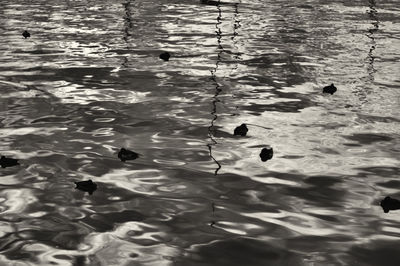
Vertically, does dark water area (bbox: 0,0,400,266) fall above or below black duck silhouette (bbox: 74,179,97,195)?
below

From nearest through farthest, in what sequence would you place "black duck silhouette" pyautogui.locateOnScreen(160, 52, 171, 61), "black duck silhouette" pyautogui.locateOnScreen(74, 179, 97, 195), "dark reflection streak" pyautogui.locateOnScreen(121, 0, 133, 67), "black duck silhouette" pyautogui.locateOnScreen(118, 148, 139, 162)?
1. "black duck silhouette" pyautogui.locateOnScreen(74, 179, 97, 195)
2. "black duck silhouette" pyautogui.locateOnScreen(118, 148, 139, 162)
3. "black duck silhouette" pyautogui.locateOnScreen(160, 52, 171, 61)
4. "dark reflection streak" pyautogui.locateOnScreen(121, 0, 133, 67)

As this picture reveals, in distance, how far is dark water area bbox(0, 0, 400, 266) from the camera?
15.5 feet

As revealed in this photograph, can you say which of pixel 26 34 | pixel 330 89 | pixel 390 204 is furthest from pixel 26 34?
pixel 390 204

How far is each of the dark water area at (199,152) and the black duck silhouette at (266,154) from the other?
0.18 ft

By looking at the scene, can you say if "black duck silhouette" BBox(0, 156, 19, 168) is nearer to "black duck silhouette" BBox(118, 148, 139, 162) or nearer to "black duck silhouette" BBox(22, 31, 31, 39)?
"black duck silhouette" BBox(118, 148, 139, 162)

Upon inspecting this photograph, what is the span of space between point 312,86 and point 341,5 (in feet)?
46.7

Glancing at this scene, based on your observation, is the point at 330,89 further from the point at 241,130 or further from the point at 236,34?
the point at 236,34

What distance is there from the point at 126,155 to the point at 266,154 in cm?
147

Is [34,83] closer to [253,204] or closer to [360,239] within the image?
[253,204]

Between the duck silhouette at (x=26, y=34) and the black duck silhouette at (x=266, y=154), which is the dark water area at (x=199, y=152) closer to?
the black duck silhouette at (x=266, y=154)

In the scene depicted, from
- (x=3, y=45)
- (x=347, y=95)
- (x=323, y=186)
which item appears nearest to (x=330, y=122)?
(x=347, y=95)

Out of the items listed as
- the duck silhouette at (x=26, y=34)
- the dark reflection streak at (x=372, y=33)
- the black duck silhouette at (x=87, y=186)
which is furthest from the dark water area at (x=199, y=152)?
the duck silhouette at (x=26, y=34)

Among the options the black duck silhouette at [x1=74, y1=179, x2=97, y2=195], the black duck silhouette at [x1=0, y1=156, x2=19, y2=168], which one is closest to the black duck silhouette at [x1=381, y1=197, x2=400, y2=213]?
the black duck silhouette at [x1=74, y1=179, x2=97, y2=195]

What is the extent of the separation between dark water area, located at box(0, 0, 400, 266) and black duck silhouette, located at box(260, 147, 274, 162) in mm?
56
